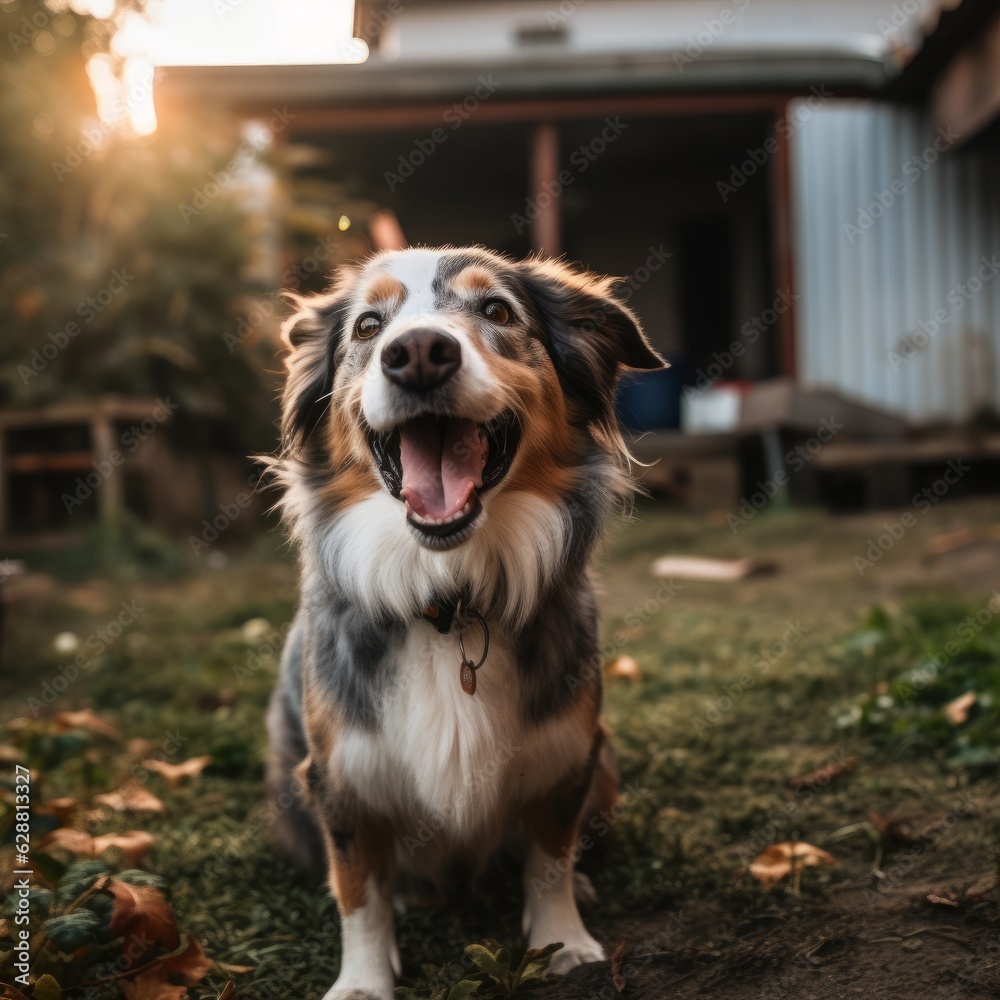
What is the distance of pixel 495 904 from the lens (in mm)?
2527

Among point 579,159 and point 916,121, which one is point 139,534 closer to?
point 579,159

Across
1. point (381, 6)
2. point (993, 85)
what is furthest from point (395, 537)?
point (381, 6)

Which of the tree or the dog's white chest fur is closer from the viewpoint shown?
the dog's white chest fur

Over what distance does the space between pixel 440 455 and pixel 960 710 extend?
2.17 meters

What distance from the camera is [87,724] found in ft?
12.2

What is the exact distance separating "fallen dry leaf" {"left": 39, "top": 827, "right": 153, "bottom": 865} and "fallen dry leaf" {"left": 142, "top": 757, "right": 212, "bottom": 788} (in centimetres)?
45

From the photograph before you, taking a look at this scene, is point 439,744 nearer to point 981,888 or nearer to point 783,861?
point 783,861

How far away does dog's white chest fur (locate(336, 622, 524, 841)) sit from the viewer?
2125mm

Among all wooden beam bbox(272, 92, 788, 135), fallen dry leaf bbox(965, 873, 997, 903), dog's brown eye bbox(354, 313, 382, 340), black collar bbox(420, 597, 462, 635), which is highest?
wooden beam bbox(272, 92, 788, 135)

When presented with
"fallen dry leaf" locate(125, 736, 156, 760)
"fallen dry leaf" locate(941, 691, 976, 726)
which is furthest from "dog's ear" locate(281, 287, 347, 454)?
"fallen dry leaf" locate(941, 691, 976, 726)

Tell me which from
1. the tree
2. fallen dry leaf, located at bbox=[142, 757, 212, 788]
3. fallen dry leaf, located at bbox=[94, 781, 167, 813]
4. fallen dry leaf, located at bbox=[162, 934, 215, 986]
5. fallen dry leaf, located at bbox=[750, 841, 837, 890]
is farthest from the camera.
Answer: the tree

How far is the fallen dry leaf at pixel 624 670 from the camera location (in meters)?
4.21

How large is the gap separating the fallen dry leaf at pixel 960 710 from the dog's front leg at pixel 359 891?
2.06 metres

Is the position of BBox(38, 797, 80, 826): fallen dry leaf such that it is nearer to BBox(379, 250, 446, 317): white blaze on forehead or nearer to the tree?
BBox(379, 250, 446, 317): white blaze on forehead
